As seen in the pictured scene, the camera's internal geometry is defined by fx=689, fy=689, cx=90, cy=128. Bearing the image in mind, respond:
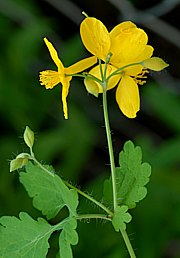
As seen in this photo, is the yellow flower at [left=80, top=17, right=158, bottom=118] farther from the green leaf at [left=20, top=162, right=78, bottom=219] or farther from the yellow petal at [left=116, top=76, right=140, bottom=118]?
the green leaf at [left=20, top=162, right=78, bottom=219]

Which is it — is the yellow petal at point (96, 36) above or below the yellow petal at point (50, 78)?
above

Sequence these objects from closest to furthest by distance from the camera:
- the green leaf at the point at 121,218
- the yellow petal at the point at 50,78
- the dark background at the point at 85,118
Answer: the green leaf at the point at 121,218
the yellow petal at the point at 50,78
the dark background at the point at 85,118

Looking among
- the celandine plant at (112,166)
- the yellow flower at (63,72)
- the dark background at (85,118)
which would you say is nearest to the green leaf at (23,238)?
the celandine plant at (112,166)

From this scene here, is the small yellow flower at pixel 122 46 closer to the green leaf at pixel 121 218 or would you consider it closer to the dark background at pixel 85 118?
the green leaf at pixel 121 218

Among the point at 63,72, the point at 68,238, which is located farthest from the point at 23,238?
the point at 63,72

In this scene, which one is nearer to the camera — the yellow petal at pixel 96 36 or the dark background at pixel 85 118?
the yellow petal at pixel 96 36

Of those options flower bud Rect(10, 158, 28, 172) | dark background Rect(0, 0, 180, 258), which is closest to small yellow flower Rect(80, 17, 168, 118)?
flower bud Rect(10, 158, 28, 172)

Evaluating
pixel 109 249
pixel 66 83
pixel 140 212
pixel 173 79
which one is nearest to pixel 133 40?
pixel 66 83
